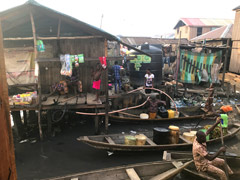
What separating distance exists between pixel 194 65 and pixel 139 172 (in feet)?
33.2

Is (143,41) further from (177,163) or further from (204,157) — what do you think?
(204,157)

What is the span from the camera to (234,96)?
14344 mm

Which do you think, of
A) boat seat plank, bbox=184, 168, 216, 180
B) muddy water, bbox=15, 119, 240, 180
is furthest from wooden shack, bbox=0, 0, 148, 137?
boat seat plank, bbox=184, 168, 216, 180

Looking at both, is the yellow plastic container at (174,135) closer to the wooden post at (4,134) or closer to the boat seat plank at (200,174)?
the boat seat plank at (200,174)

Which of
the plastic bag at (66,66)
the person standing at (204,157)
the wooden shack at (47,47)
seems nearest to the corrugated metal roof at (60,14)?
the wooden shack at (47,47)

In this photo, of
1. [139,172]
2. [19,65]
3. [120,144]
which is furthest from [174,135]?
[19,65]

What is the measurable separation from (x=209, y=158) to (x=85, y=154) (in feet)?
16.9

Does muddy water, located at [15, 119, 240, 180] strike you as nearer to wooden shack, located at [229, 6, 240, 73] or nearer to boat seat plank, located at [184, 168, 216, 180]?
boat seat plank, located at [184, 168, 216, 180]

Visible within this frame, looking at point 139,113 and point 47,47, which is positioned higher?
point 47,47

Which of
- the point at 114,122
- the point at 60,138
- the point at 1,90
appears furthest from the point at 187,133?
the point at 1,90

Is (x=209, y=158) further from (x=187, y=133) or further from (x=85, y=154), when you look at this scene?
(x=85, y=154)

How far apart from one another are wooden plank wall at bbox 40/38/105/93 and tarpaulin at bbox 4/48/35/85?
0.60m

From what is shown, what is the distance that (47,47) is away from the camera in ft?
33.8

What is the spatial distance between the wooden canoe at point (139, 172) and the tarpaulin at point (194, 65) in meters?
8.78
